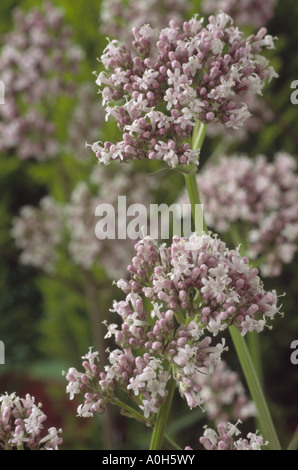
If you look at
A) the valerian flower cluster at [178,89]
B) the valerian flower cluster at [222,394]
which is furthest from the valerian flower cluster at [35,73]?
the valerian flower cluster at [178,89]

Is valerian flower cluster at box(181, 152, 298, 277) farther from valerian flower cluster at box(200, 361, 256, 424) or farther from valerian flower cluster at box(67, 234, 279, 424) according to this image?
valerian flower cluster at box(67, 234, 279, 424)

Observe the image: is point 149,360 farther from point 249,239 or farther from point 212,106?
point 249,239

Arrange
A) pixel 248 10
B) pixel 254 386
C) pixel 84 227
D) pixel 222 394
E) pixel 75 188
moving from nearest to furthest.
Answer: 1. pixel 254 386
2. pixel 222 394
3. pixel 248 10
4. pixel 84 227
5. pixel 75 188

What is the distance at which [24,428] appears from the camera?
2.95 ft

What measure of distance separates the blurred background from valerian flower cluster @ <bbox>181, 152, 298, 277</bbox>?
0.55m

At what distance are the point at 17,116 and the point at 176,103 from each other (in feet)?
4.53

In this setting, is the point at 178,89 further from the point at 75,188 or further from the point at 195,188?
the point at 75,188

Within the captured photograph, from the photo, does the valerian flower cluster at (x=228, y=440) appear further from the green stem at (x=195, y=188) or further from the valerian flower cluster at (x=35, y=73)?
the valerian flower cluster at (x=35, y=73)

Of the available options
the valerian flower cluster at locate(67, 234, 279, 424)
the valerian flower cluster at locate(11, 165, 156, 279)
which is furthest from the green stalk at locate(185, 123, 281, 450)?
the valerian flower cluster at locate(11, 165, 156, 279)

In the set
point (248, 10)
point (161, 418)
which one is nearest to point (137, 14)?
point (248, 10)

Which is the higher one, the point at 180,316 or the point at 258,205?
the point at 258,205

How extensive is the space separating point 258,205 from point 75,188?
4.70 ft

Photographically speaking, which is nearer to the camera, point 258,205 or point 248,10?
point 258,205

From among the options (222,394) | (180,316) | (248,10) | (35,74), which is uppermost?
(248,10)
